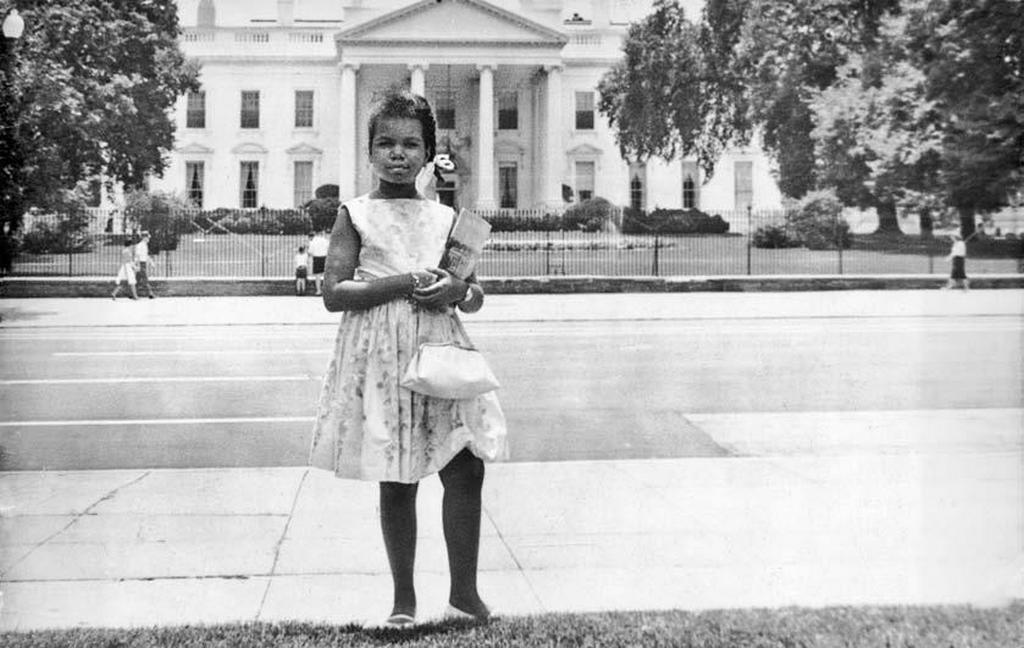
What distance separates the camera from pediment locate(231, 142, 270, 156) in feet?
25.6

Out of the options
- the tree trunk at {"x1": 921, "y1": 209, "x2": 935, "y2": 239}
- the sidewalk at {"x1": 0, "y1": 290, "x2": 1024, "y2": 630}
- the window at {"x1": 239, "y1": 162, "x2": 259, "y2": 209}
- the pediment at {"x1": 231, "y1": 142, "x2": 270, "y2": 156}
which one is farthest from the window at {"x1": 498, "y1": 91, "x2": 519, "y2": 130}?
the sidewalk at {"x1": 0, "y1": 290, "x2": 1024, "y2": 630}

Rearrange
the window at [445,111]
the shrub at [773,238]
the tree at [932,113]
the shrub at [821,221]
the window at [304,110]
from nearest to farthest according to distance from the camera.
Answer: the tree at [932,113] < the shrub at [821,221] < the window at [304,110] < the window at [445,111] < the shrub at [773,238]

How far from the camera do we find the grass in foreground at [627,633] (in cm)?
311

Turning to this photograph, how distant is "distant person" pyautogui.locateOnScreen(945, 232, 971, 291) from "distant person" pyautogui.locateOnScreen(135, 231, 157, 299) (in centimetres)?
660

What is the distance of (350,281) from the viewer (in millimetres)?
3160

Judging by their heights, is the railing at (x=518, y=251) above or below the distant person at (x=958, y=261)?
above

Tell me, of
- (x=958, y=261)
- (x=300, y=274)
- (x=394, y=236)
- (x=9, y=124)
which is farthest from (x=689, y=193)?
(x=394, y=236)

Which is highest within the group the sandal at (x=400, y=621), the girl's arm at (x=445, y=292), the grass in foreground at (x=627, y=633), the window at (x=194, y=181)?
the window at (x=194, y=181)

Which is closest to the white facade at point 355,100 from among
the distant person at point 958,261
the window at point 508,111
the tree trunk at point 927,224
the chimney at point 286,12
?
the chimney at point 286,12

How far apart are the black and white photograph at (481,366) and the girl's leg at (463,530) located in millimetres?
12

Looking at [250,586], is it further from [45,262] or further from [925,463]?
[45,262]

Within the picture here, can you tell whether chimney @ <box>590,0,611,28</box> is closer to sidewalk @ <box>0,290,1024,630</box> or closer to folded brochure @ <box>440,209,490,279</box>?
sidewalk @ <box>0,290,1024,630</box>

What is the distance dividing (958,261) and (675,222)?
638 cm

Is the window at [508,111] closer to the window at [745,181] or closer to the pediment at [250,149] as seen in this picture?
the window at [745,181]
